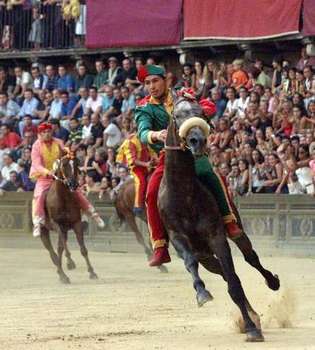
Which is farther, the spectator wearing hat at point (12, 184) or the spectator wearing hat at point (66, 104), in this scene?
the spectator wearing hat at point (66, 104)

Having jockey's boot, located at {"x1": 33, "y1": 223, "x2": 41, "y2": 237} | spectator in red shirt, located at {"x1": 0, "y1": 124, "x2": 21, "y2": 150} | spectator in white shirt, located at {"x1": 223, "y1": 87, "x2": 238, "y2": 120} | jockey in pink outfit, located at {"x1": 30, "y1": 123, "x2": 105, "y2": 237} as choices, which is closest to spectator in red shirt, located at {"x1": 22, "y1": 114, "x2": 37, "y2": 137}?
spectator in red shirt, located at {"x1": 0, "y1": 124, "x2": 21, "y2": 150}

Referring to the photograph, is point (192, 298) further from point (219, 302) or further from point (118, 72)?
point (118, 72)

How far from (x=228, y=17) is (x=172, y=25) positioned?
6.09 feet

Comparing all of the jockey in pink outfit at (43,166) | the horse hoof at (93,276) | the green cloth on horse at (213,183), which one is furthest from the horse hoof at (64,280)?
the green cloth on horse at (213,183)

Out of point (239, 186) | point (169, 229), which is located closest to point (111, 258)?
point (239, 186)

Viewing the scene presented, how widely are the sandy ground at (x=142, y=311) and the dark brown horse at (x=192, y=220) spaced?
40 centimetres

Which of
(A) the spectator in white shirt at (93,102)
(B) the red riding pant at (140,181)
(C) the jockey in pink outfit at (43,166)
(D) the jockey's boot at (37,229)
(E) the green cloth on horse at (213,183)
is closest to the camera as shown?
(E) the green cloth on horse at (213,183)

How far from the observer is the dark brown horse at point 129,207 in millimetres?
22531

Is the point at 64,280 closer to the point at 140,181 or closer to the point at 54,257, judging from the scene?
the point at 54,257

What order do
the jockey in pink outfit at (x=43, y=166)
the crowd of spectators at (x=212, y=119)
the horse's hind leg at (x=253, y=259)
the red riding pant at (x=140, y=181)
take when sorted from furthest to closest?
the crowd of spectators at (x=212, y=119) < the red riding pant at (x=140, y=181) < the jockey in pink outfit at (x=43, y=166) < the horse's hind leg at (x=253, y=259)

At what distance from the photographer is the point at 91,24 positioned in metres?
30.1

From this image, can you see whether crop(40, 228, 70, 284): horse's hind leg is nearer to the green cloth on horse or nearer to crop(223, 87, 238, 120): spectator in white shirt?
crop(223, 87, 238, 120): spectator in white shirt

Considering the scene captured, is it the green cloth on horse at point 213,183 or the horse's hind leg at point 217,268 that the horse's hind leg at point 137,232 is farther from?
the green cloth on horse at point 213,183

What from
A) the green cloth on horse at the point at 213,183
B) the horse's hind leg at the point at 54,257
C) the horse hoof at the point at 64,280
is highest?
the green cloth on horse at the point at 213,183
